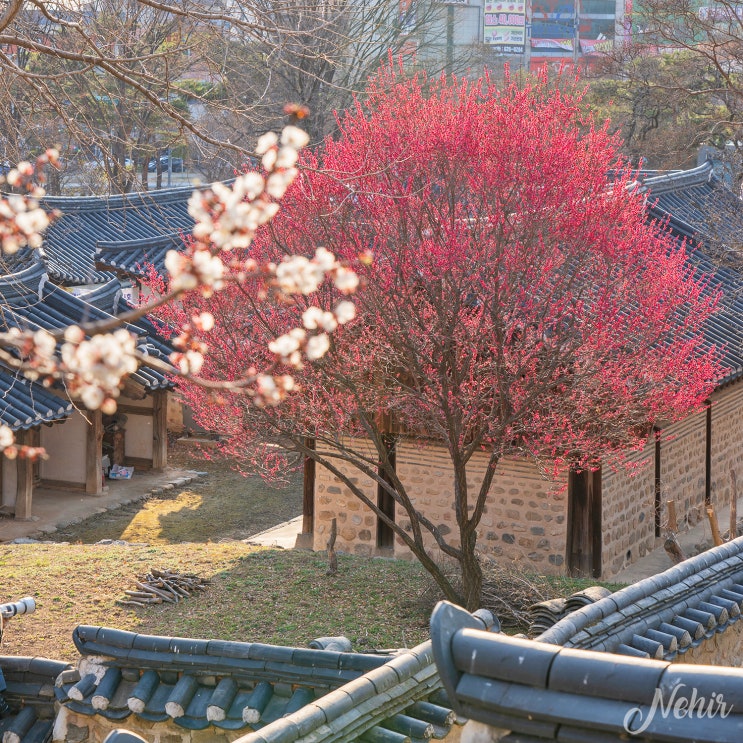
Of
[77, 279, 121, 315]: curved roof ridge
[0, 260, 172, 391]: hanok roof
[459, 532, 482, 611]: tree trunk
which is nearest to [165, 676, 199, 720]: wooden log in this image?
[459, 532, 482, 611]: tree trunk

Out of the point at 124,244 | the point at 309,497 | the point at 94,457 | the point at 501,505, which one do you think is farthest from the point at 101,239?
the point at 501,505

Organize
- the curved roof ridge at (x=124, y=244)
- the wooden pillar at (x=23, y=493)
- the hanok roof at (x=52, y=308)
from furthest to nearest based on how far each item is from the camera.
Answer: the curved roof ridge at (x=124, y=244), the hanok roof at (x=52, y=308), the wooden pillar at (x=23, y=493)

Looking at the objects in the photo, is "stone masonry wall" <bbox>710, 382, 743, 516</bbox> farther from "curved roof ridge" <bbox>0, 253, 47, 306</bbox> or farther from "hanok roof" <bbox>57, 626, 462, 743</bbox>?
"hanok roof" <bbox>57, 626, 462, 743</bbox>

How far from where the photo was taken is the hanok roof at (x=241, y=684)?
457cm

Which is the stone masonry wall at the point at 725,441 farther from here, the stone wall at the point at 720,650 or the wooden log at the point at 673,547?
the stone wall at the point at 720,650

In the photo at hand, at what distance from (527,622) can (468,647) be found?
6403 millimetres

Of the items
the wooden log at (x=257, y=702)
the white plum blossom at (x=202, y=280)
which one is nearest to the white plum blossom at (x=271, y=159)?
the white plum blossom at (x=202, y=280)

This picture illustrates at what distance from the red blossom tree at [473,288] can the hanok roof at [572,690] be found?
528 cm

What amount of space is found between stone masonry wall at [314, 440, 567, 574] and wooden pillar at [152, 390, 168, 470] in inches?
264

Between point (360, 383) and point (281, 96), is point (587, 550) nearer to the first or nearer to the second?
point (360, 383)

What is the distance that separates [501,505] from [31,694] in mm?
7313

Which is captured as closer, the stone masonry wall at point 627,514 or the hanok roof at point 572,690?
the hanok roof at point 572,690

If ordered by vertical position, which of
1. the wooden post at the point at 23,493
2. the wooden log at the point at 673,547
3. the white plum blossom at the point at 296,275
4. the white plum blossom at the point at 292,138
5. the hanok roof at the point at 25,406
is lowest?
the wooden post at the point at 23,493

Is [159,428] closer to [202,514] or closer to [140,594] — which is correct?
[202,514]
